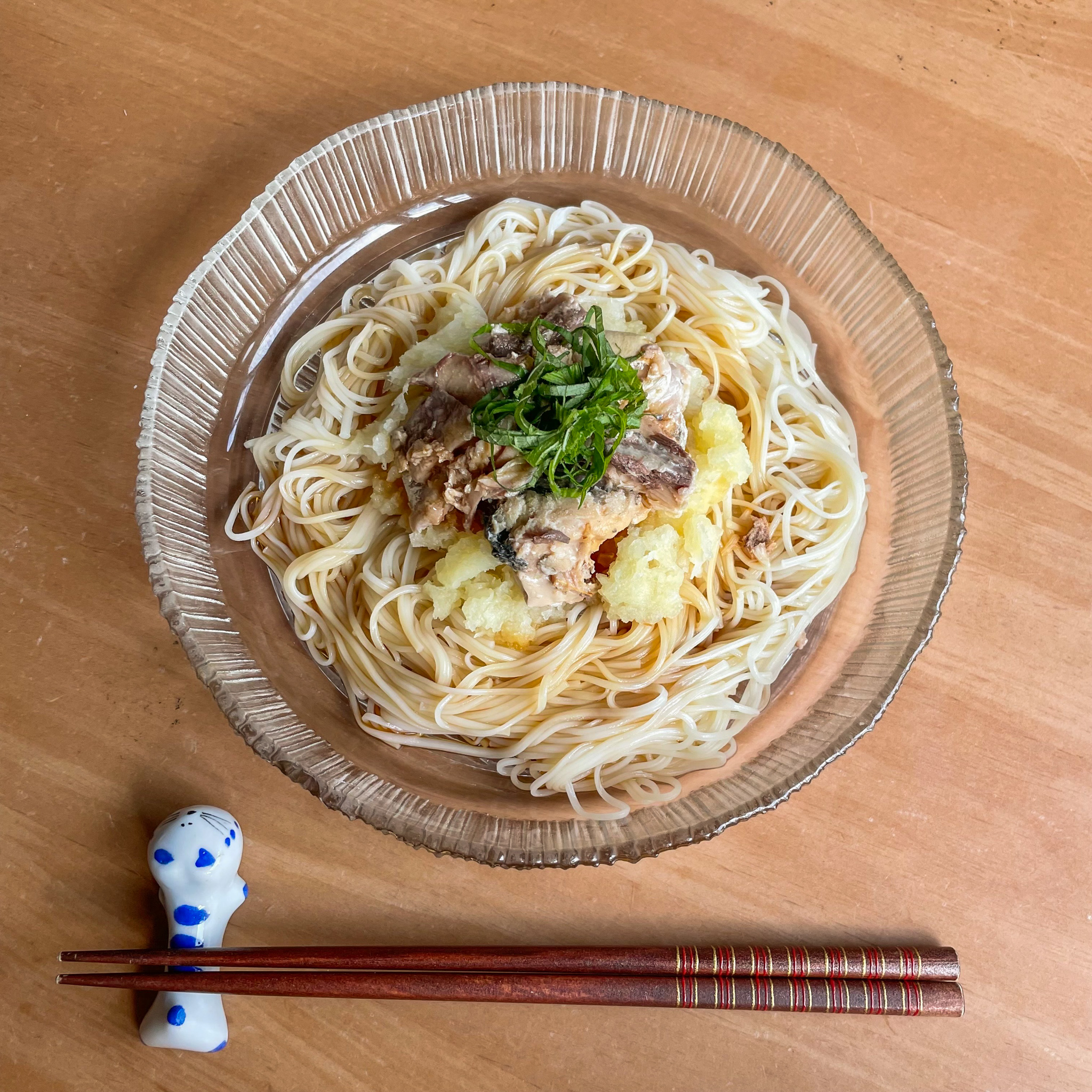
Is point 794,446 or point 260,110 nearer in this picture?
point 794,446

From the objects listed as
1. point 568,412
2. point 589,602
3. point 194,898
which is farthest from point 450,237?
point 194,898

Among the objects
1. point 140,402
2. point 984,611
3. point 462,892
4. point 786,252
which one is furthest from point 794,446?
point 140,402

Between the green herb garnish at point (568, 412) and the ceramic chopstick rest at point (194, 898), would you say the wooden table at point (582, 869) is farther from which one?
the green herb garnish at point (568, 412)

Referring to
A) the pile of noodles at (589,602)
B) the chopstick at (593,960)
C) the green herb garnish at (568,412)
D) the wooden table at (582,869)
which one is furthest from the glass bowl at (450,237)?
the green herb garnish at (568,412)

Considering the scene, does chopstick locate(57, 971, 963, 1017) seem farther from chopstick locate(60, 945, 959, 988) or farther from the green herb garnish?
the green herb garnish

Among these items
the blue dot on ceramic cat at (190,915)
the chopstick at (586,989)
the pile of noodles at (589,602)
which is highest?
the pile of noodles at (589,602)

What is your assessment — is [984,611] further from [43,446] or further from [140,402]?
[43,446]
